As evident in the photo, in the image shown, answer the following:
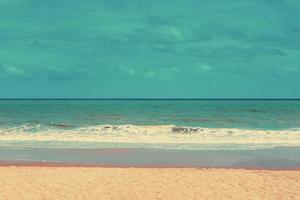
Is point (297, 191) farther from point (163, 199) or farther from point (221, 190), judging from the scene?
point (163, 199)

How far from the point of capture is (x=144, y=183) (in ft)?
39.9

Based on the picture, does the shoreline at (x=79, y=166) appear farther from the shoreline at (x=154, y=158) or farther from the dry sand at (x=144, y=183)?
the dry sand at (x=144, y=183)

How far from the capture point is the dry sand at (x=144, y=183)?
35.9 feet

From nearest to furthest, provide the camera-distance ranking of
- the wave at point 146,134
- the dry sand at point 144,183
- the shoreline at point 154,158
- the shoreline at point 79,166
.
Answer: the dry sand at point 144,183
the shoreline at point 79,166
the shoreline at point 154,158
the wave at point 146,134

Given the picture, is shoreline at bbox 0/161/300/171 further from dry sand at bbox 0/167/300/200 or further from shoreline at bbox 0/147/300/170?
dry sand at bbox 0/167/300/200

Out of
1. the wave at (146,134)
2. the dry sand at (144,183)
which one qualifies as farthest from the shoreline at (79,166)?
the wave at (146,134)

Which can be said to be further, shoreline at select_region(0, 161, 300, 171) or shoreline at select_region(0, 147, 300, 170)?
shoreline at select_region(0, 147, 300, 170)

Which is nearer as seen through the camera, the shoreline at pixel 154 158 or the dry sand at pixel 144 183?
the dry sand at pixel 144 183

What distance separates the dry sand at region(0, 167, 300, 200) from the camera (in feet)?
35.9

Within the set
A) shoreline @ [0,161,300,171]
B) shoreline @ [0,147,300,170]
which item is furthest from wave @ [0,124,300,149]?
shoreline @ [0,161,300,171]

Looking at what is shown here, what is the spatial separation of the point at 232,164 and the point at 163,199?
19.2ft

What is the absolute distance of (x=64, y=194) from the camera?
1102 centimetres

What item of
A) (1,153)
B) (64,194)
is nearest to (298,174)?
(64,194)

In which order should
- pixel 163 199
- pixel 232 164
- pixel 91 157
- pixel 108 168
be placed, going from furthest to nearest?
pixel 91 157, pixel 232 164, pixel 108 168, pixel 163 199
